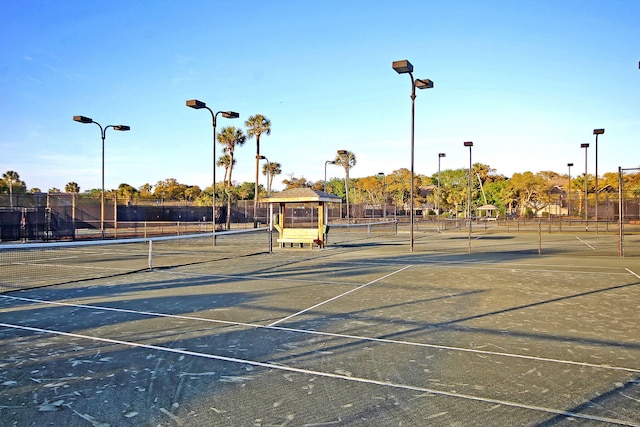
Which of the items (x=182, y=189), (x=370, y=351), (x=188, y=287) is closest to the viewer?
(x=370, y=351)

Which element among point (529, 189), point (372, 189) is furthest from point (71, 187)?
point (529, 189)

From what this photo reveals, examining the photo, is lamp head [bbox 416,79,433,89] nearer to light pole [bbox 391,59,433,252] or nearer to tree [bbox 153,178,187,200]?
light pole [bbox 391,59,433,252]

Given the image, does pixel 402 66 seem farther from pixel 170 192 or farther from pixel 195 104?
pixel 170 192

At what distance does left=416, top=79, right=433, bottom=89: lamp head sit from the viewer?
62.3 ft

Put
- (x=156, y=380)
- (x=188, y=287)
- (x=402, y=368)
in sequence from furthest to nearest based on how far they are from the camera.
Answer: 1. (x=188, y=287)
2. (x=402, y=368)
3. (x=156, y=380)

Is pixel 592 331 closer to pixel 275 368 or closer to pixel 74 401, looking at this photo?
pixel 275 368

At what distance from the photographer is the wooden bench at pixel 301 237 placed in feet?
70.5

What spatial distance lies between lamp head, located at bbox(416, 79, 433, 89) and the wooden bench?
303 inches

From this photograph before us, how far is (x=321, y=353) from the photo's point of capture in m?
5.67

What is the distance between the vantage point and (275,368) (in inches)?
202

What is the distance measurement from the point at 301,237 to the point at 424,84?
848cm

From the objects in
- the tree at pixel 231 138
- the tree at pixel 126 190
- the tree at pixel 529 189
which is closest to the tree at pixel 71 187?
the tree at pixel 126 190

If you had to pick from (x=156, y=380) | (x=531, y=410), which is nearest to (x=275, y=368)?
(x=156, y=380)

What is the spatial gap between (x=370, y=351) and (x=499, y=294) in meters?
5.07
